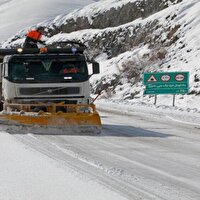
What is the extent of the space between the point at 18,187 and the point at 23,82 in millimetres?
7329

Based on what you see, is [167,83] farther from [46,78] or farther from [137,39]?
[137,39]

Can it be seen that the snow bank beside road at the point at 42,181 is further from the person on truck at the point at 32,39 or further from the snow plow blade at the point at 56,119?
the person on truck at the point at 32,39

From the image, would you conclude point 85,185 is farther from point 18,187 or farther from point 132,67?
point 132,67

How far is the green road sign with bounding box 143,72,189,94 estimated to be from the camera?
24.2 meters

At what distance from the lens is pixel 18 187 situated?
19.2 ft

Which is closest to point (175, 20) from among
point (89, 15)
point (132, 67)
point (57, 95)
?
point (132, 67)

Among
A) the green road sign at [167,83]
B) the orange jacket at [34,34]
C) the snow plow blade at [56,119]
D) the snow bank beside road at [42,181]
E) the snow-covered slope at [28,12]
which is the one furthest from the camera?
the snow-covered slope at [28,12]

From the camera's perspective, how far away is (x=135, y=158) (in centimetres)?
853

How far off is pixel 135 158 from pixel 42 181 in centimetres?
266

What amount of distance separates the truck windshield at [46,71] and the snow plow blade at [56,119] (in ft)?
3.77

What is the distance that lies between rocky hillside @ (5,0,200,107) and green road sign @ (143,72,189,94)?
3.32 meters

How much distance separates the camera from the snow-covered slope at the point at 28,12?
6812 cm

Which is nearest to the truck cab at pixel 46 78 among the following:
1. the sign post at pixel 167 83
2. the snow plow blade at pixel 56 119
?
the snow plow blade at pixel 56 119

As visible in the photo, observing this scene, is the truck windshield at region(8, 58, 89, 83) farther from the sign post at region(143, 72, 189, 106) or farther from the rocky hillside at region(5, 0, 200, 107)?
the rocky hillside at region(5, 0, 200, 107)
